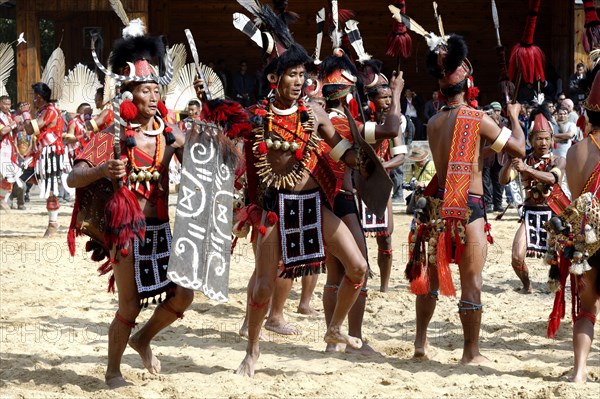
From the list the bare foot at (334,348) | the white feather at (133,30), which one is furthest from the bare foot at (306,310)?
the white feather at (133,30)

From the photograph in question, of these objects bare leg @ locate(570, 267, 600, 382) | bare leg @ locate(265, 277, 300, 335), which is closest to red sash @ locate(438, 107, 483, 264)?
bare leg @ locate(570, 267, 600, 382)

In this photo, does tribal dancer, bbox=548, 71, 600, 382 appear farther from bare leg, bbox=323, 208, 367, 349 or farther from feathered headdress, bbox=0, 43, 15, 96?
feathered headdress, bbox=0, 43, 15, 96

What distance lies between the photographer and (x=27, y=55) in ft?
65.2

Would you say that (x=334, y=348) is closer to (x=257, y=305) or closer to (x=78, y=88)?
(x=257, y=305)

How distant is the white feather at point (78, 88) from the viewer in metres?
14.7

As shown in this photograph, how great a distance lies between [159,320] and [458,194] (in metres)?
2.13

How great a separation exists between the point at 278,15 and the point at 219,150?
1506 mm

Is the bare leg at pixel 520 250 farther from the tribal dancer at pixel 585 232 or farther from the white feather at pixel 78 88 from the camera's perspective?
the white feather at pixel 78 88

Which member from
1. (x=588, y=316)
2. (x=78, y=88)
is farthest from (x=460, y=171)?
(x=78, y=88)

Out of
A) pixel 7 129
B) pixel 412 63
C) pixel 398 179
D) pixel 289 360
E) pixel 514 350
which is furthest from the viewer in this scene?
pixel 412 63

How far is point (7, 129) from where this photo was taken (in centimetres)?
1505

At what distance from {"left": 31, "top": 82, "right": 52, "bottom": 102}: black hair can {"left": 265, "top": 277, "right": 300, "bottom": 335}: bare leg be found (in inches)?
230

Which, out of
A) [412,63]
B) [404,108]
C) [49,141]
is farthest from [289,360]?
[412,63]

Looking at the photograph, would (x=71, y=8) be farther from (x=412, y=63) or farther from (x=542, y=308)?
(x=542, y=308)
